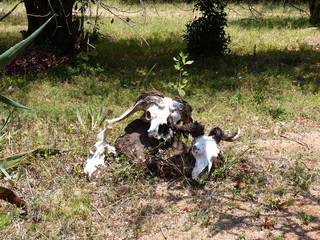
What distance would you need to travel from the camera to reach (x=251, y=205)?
4281mm

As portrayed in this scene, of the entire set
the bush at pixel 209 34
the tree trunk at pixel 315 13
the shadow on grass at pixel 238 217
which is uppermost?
the shadow on grass at pixel 238 217

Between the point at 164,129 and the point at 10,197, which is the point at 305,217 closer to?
the point at 164,129

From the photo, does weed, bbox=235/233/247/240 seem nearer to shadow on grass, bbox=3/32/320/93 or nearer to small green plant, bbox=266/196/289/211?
small green plant, bbox=266/196/289/211

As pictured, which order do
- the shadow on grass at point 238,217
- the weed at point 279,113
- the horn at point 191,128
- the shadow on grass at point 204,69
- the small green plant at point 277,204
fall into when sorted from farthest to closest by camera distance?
the shadow on grass at point 204,69 → the weed at point 279,113 → the horn at point 191,128 → the small green plant at point 277,204 → the shadow on grass at point 238,217

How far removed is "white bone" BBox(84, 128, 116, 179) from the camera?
15.6ft

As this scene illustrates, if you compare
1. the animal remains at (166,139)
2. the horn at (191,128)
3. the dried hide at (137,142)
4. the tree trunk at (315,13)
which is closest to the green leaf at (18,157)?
the animal remains at (166,139)

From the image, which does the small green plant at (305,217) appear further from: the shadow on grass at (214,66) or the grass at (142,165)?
the shadow on grass at (214,66)

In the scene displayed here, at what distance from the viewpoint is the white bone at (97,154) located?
4758 millimetres

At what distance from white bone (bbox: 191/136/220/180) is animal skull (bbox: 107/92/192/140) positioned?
329 millimetres

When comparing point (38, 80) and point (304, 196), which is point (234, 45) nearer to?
point (38, 80)

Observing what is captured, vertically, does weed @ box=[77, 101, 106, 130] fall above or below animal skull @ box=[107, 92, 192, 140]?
below

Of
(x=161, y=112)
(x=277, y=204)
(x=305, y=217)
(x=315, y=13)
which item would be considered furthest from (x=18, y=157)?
(x=315, y=13)

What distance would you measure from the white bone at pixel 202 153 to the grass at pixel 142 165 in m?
0.17

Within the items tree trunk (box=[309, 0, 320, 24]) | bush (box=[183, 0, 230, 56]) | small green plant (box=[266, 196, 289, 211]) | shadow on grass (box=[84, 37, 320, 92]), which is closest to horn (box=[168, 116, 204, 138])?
small green plant (box=[266, 196, 289, 211])
